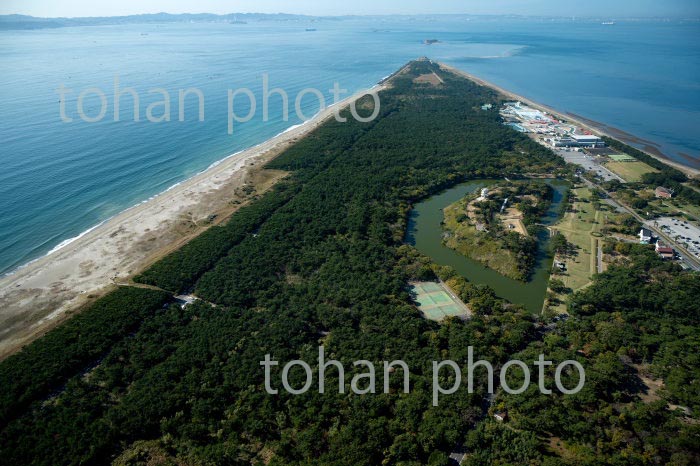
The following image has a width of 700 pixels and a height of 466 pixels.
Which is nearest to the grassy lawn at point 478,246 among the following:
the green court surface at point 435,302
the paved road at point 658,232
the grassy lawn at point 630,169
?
the green court surface at point 435,302

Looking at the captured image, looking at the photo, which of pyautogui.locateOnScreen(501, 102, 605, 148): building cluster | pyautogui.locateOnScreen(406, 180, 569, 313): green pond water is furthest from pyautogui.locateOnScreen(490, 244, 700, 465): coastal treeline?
pyautogui.locateOnScreen(501, 102, 605, 148): building cluster

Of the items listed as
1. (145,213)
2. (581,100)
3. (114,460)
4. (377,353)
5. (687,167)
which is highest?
(581,100)

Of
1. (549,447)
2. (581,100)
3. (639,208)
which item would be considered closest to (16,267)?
(549,447)

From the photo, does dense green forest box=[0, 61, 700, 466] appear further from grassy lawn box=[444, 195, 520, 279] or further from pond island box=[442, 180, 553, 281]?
pond island box=[442, 180, 553, 281]

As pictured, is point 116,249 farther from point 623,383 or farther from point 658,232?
point 658,232

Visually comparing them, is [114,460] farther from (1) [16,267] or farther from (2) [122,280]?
(1) [16,267]

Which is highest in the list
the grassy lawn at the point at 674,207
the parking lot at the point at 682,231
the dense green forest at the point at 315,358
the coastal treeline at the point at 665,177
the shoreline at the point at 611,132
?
the shoreline at the point at 611,132

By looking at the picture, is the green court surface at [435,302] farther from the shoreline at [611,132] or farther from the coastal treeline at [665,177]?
the shoreline at [611,132]
